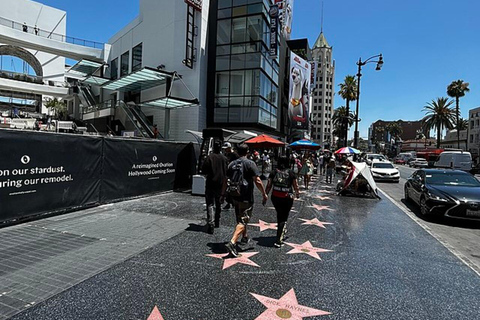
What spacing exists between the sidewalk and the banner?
1.53ft

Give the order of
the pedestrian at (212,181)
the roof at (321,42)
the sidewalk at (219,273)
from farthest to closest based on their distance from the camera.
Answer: the roof at (321,42) < the pedestrian at (212,181) < the sidewalk at (219,273)

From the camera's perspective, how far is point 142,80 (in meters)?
22.1

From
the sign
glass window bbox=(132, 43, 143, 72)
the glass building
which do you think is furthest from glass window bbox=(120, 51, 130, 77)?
the sign

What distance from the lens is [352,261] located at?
15.2 ft

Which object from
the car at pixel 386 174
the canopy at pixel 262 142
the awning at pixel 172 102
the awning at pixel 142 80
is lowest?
the car at pixel 386 174

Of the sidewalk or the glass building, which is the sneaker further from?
the glass building

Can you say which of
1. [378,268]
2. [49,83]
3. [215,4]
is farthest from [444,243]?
[49,83]

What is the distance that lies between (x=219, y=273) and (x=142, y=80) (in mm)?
21324

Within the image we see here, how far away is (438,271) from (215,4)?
24.8 m

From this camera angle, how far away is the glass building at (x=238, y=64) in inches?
849

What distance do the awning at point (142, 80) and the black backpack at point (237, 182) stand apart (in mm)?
16384

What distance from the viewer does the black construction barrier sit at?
5.73m

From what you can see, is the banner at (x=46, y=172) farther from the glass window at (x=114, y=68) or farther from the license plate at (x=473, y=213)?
the glass window at (x=114, y=68)

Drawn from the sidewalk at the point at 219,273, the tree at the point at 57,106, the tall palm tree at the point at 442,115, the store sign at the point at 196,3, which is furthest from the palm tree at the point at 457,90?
the tree at the point at 57,106
